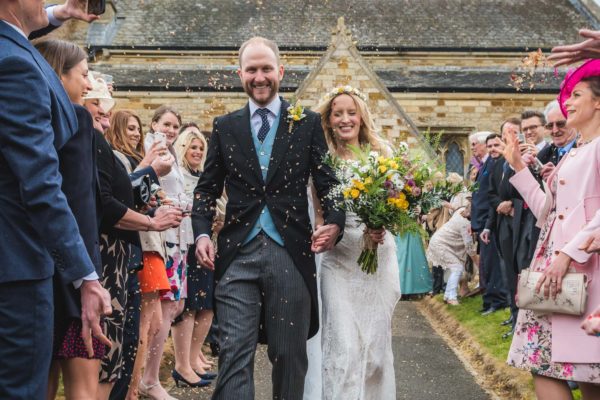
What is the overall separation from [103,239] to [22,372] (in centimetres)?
199

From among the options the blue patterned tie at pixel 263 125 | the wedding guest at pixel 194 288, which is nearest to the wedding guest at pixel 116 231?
the blue patterned tie at pixel 263 125

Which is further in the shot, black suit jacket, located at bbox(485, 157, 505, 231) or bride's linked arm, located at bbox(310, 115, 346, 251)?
black suit jacket, located at bbox(485, 157, 505, 231)

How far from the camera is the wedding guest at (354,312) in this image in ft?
17.8

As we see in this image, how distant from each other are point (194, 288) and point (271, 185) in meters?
→ 3.87

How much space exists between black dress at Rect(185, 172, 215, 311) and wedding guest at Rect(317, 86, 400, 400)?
2871mm

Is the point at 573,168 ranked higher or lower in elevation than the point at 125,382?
higher

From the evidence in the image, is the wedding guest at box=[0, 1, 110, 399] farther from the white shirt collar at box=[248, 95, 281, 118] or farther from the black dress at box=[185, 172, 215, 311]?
Answer: the black dress at box=[185, 172, 215, 311]

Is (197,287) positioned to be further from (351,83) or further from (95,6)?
(351,83)

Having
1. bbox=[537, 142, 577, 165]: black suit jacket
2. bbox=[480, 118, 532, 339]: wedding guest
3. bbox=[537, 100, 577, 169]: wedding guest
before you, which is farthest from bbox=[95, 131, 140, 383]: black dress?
bbox=[480, 118, 532, 339]: wedding guest

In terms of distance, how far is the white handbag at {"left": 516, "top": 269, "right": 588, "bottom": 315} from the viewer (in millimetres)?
4297

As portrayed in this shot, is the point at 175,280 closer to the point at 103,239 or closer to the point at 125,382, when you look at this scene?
the point at 125,382

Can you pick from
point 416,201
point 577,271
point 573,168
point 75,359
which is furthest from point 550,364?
point 75,359

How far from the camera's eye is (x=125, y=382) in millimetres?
5547

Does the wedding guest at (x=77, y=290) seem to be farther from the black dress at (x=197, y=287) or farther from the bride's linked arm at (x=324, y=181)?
the black dress at (x=197, y=287)
